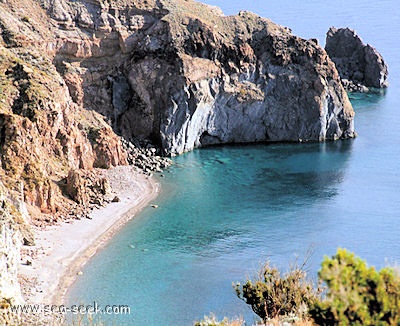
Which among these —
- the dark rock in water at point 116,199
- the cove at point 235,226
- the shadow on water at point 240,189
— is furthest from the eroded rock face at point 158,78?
the cove at point 235,226

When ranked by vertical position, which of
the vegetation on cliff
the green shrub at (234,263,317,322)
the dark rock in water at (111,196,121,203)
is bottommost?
the dark rock in water at (111,196,121,203)

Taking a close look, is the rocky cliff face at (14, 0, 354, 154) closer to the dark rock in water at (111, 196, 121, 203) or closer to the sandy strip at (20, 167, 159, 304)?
the sandy strip at (20, 167, 159, 304)

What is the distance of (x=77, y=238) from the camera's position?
63.0 m

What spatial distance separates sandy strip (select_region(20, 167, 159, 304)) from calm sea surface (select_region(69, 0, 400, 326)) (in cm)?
133

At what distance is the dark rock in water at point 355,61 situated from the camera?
159 m

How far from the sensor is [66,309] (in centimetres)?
4728

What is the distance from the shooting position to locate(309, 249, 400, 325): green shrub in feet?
51.5

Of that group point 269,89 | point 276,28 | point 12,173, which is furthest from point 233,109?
point 12,173

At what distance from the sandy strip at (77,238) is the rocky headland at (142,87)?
231 centimetres

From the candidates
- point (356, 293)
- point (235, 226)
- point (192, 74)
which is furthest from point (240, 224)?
point (356, 293)

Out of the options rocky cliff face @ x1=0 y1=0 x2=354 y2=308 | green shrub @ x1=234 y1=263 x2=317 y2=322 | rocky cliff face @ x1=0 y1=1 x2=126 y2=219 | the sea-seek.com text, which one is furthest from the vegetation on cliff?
rocky cliff face @ x1=0 y1=0 x2=354 y2=308

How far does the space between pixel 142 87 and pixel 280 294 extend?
70.7m

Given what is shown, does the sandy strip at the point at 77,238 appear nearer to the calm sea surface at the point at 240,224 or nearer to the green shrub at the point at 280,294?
the calm sea surface at the point at 240,224

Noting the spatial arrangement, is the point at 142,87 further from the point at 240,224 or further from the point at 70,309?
the point at 70,309
